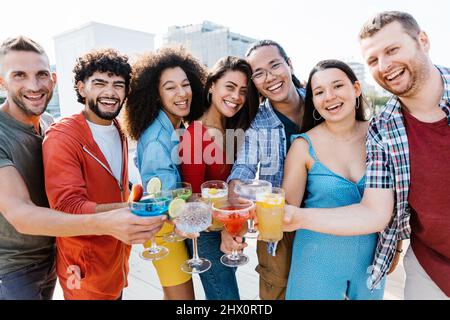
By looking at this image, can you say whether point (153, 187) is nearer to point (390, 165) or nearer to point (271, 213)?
point (271, 213)

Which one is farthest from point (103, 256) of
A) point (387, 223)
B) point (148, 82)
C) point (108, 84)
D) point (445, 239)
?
point (445, 239)

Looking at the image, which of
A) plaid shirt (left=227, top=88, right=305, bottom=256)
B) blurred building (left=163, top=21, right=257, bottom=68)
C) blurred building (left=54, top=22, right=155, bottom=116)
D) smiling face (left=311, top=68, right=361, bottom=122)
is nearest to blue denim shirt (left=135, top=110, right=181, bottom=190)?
plaid shirt (left=227, top=88, right=305, bottom=256)

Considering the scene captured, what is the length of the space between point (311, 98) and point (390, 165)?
0.64m

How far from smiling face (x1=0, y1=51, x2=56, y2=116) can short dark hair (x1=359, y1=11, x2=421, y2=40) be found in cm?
195

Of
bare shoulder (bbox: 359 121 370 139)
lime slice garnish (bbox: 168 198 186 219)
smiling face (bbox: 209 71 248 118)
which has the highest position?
smiling face (bbox: 209 71 248 118)

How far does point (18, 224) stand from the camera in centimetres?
142

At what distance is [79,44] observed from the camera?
9.49 meters

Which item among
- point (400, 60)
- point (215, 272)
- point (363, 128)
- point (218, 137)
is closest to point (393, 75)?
point (400, 60)

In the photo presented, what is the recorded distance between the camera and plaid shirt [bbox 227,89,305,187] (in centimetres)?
194

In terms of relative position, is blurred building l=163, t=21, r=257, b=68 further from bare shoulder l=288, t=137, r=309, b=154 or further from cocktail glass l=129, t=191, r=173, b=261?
cocktail glass l=129, t=191, r=173, b=261

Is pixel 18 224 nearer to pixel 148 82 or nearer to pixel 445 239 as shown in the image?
pixel 148 82

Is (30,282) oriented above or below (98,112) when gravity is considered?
below

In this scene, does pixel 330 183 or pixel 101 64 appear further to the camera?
pixel 101 64
